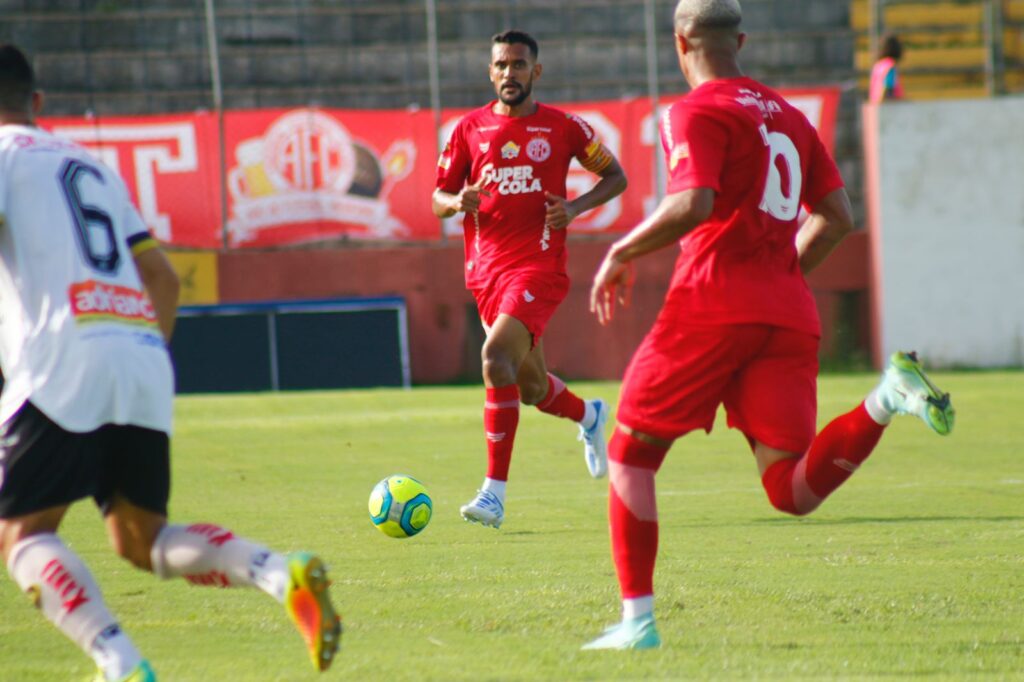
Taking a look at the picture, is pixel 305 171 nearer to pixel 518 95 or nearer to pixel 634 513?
pixel 518 95

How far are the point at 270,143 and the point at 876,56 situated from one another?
8.05 m

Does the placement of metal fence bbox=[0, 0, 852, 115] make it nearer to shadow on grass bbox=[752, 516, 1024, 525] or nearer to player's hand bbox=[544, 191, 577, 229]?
player's hand bbox=[544, 191, 577, 229]

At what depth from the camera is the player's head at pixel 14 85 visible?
4.47 m

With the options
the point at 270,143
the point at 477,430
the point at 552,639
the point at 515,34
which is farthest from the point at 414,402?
the point at 552,639

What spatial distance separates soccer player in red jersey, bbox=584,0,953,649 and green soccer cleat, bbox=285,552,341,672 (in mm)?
1133

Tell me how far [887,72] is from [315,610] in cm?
1677

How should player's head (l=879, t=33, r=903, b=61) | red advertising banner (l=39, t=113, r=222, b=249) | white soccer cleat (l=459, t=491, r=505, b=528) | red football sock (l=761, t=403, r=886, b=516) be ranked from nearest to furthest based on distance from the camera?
red football sock (l=761, t=403, r=886, b=516) → white soccer cleat (l=459, t=491, r=505, b=528) → red advertising banner (l=39, t=113, r=222, b=249) → player's head (l=879, t=33, r=903, b=61)

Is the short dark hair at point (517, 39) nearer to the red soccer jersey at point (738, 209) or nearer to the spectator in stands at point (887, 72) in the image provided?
the red soccer jersey at point (738, 209)

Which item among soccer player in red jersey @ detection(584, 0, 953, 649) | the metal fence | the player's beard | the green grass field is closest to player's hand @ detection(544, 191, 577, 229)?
the player's beard

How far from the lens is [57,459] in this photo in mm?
4242

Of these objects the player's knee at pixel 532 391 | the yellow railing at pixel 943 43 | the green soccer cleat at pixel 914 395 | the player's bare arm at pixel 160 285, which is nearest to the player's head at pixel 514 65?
the player's knee at pixel 532 391

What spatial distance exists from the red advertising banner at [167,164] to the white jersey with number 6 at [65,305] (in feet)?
49.1

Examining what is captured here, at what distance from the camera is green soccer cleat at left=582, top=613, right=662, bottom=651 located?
4.99 m

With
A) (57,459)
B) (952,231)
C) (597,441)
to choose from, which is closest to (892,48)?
(952,231)
